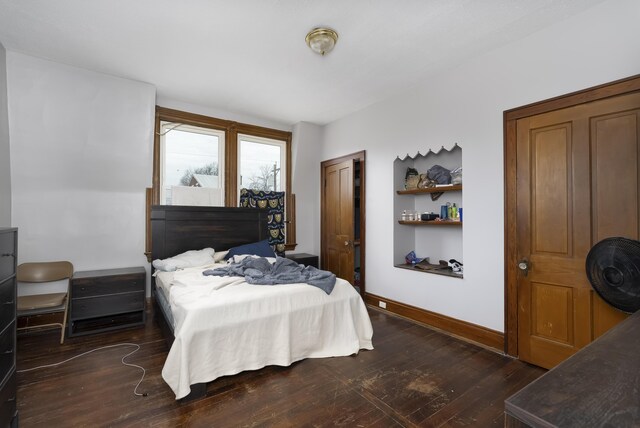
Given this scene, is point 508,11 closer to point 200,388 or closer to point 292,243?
point 200,388

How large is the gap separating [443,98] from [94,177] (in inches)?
165

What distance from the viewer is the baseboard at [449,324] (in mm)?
2859

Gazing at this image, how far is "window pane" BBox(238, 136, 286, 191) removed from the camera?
4.86 m

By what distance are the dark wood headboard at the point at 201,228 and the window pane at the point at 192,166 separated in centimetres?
23

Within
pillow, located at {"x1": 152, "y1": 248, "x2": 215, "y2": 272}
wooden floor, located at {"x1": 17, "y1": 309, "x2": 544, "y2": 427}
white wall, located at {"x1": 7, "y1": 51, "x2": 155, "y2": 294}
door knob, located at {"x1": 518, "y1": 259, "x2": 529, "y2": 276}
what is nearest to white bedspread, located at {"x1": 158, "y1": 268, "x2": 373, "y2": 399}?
wooden floor, located at {"x1": 17, "y1": 309, "x2": 544, "y2": 427}

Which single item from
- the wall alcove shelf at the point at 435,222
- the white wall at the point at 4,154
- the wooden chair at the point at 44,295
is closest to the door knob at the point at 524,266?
the wall alcove shelf at the point at 435,222

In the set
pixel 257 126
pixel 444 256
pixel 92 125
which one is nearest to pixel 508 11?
pixel 444 256

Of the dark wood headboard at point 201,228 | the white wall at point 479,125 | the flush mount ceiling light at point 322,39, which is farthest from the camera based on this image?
the dark wood headboard at point 201,228

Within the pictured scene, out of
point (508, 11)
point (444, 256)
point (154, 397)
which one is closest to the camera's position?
point (154, 397)

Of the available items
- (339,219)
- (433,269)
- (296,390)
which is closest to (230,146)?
(339,219)

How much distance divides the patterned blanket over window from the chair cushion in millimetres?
2514

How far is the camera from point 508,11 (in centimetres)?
234

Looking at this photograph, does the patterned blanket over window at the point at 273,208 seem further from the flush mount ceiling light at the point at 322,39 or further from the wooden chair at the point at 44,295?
the flush mount ceiling light at the point at 322,39

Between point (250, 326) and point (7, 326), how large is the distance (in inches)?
54.1
